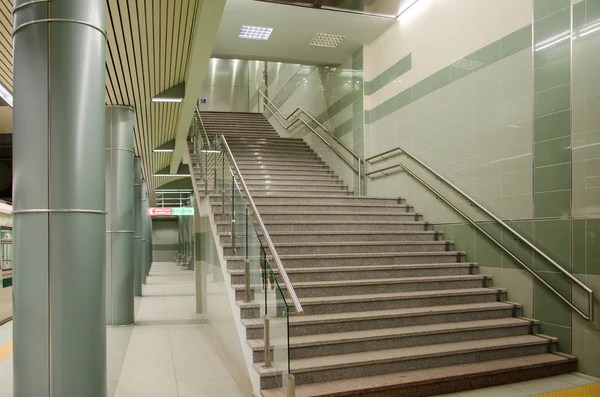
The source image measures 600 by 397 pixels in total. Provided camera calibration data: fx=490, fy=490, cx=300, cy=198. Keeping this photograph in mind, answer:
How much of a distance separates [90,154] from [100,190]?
0.24 meters

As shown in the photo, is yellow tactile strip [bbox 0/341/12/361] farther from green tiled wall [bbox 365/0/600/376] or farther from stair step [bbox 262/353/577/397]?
green tiled wall [bbox 365/0/600/376]

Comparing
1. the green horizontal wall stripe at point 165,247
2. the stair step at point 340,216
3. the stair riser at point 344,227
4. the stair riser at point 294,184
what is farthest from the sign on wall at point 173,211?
the green horizontal wall stripe at point 165,247

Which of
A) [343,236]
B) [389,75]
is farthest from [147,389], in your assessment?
[389,75]

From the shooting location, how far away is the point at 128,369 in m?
5.47

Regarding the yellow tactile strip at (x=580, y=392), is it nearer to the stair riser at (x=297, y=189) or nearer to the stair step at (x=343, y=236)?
the stair step at (x=343, y=236)

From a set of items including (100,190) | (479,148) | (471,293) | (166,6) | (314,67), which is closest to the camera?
(100,190)

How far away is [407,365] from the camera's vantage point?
14.5ft

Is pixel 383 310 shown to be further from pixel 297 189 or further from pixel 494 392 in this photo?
pixel 297 189

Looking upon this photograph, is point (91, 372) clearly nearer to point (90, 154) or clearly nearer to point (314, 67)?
point (90, 154)

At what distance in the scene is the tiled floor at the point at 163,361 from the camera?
4.70 metres

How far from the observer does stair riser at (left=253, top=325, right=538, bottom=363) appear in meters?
4.40

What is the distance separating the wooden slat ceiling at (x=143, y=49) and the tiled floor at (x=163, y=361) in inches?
141

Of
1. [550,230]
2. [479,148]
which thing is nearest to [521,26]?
[479,148]

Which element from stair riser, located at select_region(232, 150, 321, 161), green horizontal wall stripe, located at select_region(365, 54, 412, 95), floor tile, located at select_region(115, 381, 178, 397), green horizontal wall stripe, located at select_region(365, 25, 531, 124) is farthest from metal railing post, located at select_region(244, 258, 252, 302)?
stair riser, located at select_region(232, 150, 321, 161)
